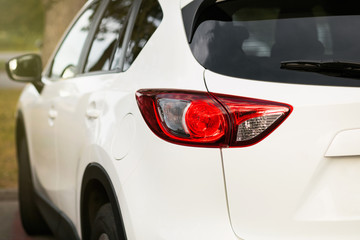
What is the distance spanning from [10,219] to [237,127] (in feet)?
15.0

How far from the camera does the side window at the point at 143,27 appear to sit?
2.94 m

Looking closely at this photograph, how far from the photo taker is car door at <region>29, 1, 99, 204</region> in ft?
13.7

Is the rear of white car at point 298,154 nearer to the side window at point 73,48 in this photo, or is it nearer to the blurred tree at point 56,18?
the side window at point 73,48

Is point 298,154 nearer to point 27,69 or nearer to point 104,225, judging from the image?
point 104,225

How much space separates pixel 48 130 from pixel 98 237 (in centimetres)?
144

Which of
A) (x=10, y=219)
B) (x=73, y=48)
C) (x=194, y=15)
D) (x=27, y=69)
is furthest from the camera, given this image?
(x=10, y=219)

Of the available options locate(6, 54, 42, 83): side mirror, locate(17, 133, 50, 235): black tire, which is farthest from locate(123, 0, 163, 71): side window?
locate(17, 133, 50, 235): black tire

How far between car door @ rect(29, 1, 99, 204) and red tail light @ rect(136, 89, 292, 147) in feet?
5.64

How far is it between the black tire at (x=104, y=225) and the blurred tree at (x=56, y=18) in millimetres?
6750

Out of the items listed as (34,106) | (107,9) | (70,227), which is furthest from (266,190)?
(34,106)

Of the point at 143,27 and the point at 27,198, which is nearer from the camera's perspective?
the point at 143,27

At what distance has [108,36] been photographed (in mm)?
3746

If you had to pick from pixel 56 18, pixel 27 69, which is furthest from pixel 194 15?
pixel 56 18

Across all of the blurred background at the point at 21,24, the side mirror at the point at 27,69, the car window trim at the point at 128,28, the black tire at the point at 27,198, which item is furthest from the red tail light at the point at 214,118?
the blurred background at the point at 21,24
